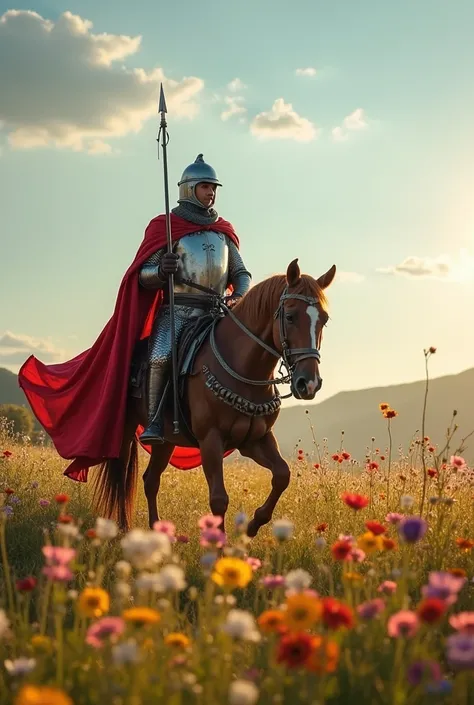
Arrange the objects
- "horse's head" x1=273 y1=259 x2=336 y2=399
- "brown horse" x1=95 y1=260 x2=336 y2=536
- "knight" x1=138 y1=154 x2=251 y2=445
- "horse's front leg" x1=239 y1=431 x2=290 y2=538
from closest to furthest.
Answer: "horse's head" x1=273 y1=259 x2=336 y2=399
"brown horse" x1=95 y1=260 x2=336 y2=536
"horse's front leg" x1=239 y1=431 x2=290 y2=538
"knight" x1=138 y1=154 x2=251 y2=445

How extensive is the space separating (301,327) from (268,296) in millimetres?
651

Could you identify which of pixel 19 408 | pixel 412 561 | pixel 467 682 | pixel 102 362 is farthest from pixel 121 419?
pixel 19 408

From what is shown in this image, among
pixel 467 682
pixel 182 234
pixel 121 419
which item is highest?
pixel 182 234

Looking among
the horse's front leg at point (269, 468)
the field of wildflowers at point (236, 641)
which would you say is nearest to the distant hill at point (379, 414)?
the horse's front leg at point (269, 468)

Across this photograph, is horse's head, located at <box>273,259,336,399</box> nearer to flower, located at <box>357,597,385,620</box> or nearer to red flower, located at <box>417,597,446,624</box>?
flower, located at <box>357,597,385,620</box>

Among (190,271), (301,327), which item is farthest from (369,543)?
(190,271)

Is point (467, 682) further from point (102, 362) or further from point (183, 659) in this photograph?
point (102, 362)

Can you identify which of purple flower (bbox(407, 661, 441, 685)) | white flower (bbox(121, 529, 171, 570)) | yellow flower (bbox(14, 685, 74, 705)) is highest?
white flower (bbox(121, 529, 171, 570))

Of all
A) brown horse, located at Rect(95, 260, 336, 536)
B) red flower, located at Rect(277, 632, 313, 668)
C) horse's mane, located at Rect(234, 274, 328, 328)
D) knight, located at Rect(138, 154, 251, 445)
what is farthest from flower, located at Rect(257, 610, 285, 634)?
knight, located at Rect(138, 154, 251, 445)

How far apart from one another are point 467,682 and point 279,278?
358 cm

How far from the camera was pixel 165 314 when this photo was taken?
7328 millimetres

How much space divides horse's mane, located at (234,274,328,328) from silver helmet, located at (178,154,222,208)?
59.5 inches

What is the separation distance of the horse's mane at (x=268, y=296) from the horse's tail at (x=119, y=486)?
7.53 ft

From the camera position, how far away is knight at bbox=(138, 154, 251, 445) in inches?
278
